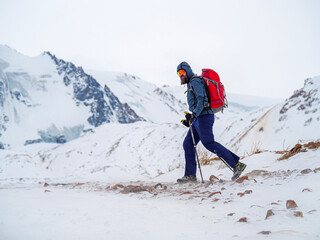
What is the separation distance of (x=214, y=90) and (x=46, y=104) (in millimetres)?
75697

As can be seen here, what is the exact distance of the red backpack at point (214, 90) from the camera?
4094mm

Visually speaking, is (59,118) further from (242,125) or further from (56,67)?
(242,125)

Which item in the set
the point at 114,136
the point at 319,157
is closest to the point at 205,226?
the point at 319,157

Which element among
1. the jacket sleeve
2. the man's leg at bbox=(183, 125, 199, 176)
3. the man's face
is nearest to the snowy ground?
the jacket sleeve

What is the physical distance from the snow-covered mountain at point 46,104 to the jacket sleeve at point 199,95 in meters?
57.6

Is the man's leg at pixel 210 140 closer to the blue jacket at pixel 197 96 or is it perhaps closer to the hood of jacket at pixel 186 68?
the blue jacket at pixel 197 96

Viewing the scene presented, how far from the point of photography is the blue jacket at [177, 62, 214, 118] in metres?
3.99

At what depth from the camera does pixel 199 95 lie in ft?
13.1

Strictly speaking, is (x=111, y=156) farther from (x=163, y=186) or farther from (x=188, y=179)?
(x=163, y=186)

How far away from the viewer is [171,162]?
9.16 m

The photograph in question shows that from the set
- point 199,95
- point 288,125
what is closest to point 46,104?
point 288,125

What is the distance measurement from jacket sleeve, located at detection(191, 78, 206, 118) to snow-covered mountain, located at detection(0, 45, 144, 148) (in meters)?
57.6

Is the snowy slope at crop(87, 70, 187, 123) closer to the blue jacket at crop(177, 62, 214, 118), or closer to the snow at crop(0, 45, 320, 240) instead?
the snow at crop(0, 45, 320, 240)

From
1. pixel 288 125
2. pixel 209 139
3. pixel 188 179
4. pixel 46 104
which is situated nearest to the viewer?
pixel 209 139
